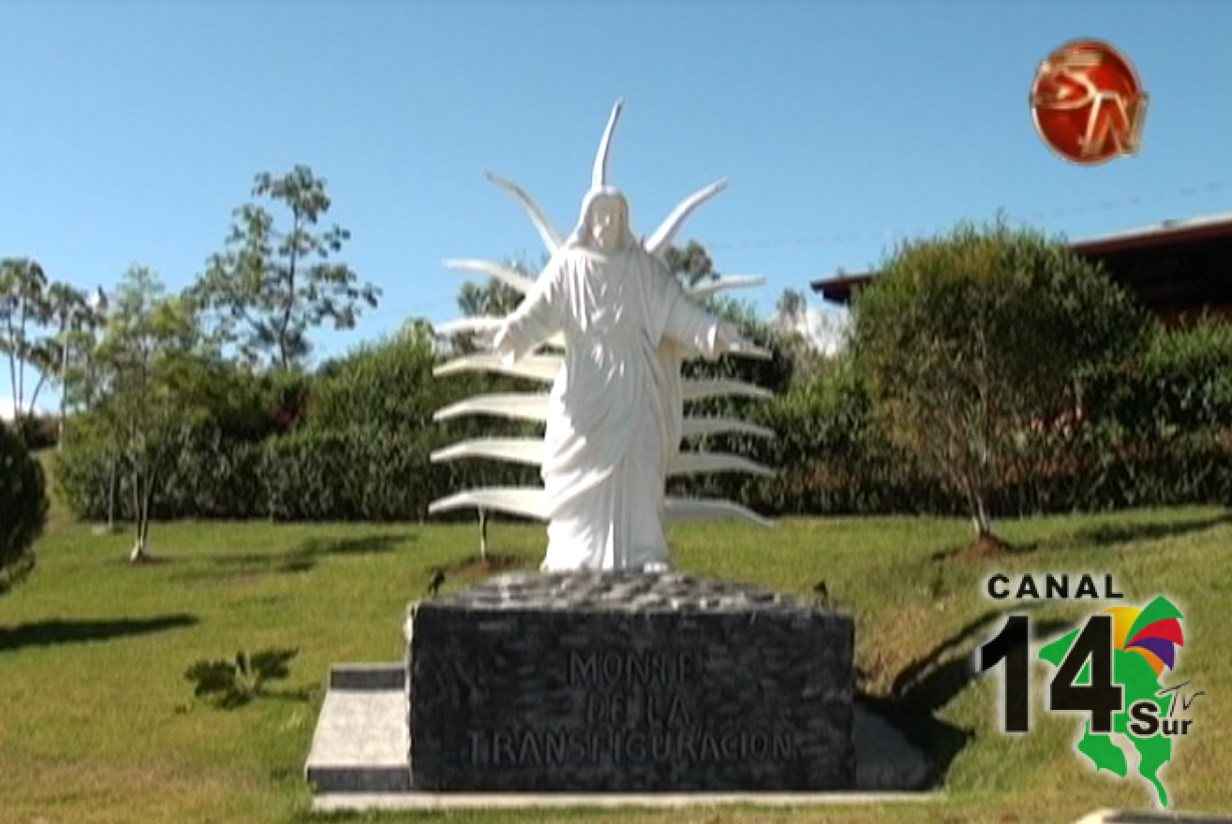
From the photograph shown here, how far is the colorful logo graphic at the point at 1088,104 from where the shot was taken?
11.0m

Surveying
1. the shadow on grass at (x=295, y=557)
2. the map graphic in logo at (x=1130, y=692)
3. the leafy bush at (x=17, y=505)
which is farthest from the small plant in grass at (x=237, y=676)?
the shadow on grass at (x=295, y=557)

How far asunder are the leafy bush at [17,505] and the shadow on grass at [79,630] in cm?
54

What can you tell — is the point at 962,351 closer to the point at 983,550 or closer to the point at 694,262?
the point at 983,550

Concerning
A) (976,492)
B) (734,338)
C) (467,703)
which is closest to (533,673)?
(467,703)

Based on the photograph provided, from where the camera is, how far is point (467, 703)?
8.38 meters

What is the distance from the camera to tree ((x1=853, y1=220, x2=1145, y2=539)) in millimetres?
14734

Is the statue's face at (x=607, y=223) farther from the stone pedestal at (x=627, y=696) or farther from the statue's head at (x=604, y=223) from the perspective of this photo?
the stone pedestal at (x=627, y=696)

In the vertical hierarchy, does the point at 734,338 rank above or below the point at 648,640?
above

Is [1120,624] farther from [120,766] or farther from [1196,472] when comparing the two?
[1196,472]

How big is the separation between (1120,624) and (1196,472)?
Answer: 41.7ft

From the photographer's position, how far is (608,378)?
10.2m

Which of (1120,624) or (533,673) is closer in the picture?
(1120,624)

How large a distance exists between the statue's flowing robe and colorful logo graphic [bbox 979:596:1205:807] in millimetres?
2591

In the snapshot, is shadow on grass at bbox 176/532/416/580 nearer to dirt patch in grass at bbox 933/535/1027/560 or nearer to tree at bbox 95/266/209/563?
tree at bbox 95/266/209/563
